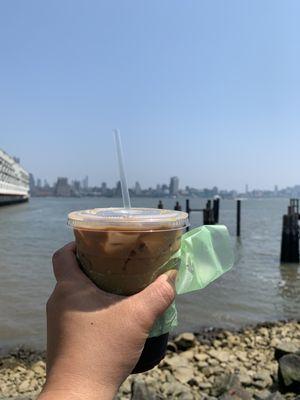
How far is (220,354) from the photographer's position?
688cm

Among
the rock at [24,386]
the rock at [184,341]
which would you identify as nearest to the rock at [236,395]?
the rock at [184,341]

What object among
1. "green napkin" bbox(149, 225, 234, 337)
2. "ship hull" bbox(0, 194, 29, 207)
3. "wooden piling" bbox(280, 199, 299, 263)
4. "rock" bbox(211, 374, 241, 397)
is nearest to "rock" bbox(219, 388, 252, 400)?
"rock" bbox(211, 374, 241, 397)

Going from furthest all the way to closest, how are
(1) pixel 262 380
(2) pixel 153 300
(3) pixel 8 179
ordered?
(3) pixel 8 179 < (1) pixel 262 380 < (2) pixel 153 300

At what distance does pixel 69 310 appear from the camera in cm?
123

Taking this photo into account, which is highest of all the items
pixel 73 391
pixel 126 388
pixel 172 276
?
pixel 172 276

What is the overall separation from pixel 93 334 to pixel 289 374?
16.3 ft

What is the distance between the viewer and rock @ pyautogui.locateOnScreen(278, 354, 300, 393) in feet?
17.3

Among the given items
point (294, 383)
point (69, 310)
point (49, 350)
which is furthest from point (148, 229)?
point (294, 383)

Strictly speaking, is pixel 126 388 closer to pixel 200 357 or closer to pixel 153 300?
pixel 200 357

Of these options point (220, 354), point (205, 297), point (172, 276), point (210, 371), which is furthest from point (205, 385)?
point (205, 297)

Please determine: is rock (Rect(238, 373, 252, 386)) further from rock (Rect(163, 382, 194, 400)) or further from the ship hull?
the ship hull

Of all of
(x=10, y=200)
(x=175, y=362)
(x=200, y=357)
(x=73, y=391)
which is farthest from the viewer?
(x=10, y=200)

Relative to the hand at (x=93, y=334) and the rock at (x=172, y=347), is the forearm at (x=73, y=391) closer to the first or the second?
the hand at (x=93, y=334)

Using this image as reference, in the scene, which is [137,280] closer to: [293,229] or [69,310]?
[69,310]
